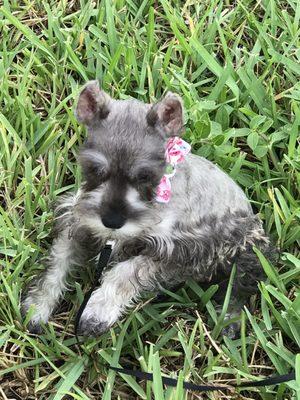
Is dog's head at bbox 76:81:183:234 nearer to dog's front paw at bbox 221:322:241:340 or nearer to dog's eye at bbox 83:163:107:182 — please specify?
dog's eye at bbox 83:163:107:182

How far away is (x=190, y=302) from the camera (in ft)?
12.4

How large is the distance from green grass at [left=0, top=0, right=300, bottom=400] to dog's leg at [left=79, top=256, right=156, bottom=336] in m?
0.09

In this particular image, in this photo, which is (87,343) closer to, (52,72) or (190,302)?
(190,302)

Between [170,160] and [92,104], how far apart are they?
16.6 inches

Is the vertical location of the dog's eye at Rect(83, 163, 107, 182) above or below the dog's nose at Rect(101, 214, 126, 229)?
above

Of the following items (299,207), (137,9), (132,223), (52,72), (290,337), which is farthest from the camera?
(137,9)

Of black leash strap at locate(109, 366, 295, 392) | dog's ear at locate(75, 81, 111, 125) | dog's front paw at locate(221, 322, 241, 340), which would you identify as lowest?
dog's front paw at locate(221, 322, 241, 340)

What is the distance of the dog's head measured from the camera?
293 centimetres

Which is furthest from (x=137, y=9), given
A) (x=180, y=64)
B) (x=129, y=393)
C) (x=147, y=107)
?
(x=129, y=393)

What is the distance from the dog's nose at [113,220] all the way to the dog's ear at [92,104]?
449 millimetres

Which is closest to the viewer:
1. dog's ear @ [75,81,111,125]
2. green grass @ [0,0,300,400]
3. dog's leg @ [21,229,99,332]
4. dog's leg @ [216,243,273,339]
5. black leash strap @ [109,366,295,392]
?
dog's ear @ [75,81,111,125]

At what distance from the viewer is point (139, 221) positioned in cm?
304

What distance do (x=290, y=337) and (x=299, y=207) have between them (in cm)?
72

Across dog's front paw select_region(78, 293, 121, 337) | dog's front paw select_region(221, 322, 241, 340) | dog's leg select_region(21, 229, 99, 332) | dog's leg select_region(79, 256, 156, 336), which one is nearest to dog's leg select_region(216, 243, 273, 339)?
dog's front paw select_region(221, 322, 241, 340)
